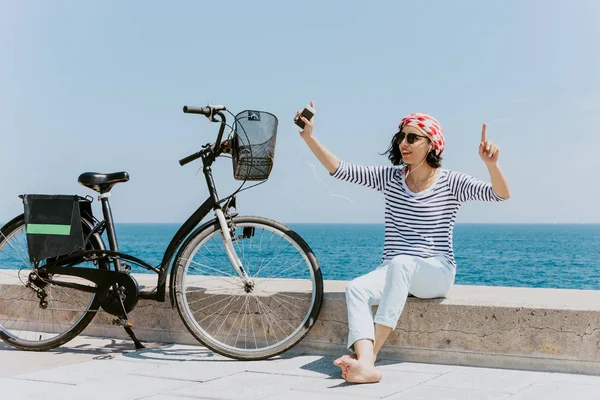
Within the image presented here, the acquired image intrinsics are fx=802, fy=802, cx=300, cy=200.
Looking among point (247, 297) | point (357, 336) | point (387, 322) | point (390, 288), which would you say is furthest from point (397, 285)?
point (247, 297)

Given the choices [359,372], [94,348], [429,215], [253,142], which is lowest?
[94,348]

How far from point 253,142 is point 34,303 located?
2244mm

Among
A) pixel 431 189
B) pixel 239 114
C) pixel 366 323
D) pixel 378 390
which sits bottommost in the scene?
pixel 378 390

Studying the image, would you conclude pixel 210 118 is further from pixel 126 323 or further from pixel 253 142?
pixel 126 323

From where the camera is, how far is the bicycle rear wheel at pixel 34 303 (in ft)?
17.1

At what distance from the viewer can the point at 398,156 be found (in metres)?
4.75

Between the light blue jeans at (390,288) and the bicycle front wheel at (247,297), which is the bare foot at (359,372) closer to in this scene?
the light blue jeans at (390,288)

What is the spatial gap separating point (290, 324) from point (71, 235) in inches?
60.0

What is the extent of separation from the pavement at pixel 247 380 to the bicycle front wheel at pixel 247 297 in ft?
0.46

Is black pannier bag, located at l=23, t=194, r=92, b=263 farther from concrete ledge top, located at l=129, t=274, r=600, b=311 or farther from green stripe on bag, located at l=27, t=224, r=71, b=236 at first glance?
concrete ledge top, located at l=129, t=274, r=600, b=311

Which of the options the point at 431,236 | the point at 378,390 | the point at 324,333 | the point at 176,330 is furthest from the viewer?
the point at 176,330

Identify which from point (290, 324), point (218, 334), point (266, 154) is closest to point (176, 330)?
point (218, 334)

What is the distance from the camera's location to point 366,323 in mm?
4254

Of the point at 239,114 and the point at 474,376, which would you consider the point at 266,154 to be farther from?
the point at 474,376
